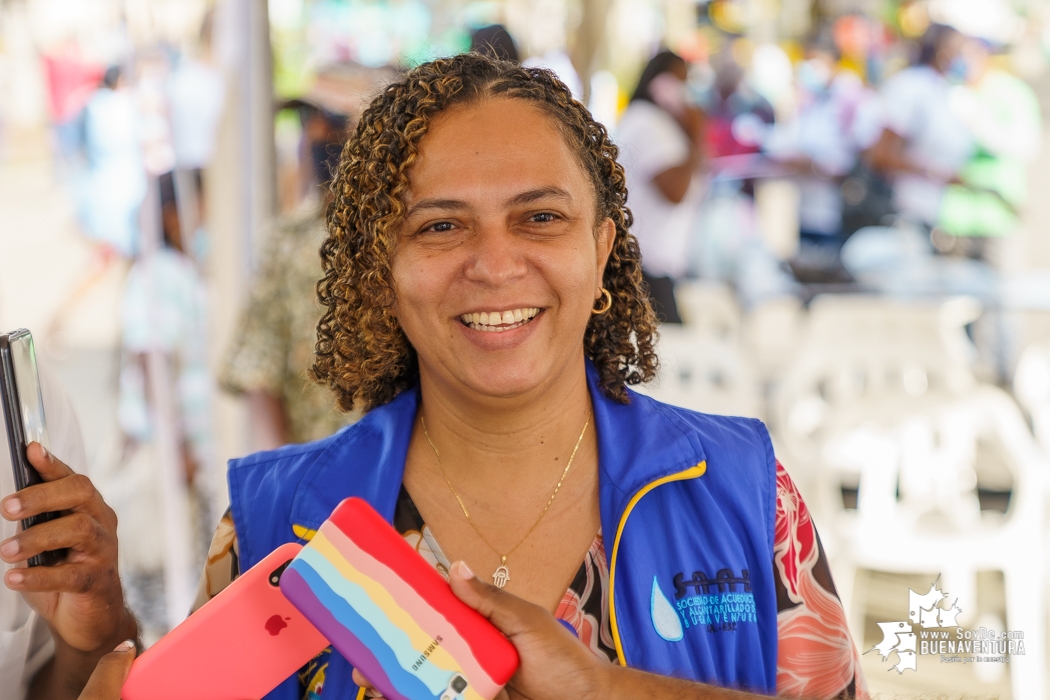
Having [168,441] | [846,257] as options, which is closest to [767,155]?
[846,257]

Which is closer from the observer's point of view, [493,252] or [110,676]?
[110,676]

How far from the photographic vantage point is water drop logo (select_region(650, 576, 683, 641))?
1.33m

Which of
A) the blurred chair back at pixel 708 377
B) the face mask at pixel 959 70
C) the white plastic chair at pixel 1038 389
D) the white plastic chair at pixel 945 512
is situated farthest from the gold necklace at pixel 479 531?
the face mask at pixel 959 70

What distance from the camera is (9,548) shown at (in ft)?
3.75

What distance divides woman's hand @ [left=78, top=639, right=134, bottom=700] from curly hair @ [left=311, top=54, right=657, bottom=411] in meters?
0.57

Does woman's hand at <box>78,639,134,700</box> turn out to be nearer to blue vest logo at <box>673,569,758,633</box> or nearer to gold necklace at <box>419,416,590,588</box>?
gold necklace at <box>419,416,590,588</box>

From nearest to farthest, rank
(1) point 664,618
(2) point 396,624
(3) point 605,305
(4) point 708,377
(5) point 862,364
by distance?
(2) point 396,624
(1) point 664,618
(3) point 605,305
(4) point 708,377
(5) point 862,364

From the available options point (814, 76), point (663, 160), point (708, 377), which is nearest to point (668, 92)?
point (663, 160)

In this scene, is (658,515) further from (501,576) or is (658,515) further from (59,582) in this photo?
(59,582)

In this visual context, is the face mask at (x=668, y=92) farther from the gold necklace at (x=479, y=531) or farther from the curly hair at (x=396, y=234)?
the gold necklace at (x=479, y=531)

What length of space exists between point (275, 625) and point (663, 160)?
11.5ft

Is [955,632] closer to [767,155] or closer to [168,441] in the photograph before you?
[168,441]

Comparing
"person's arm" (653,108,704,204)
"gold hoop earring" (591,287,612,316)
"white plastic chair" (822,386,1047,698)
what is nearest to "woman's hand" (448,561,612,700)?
"gold hoop earring" (591,287,612,316)

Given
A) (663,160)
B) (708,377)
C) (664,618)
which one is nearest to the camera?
(664,618)
